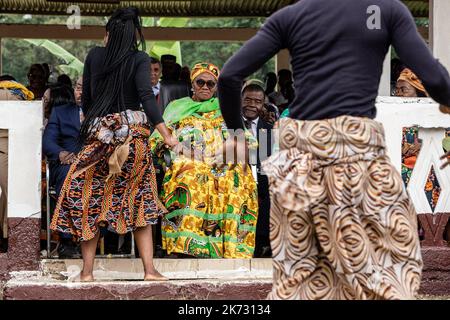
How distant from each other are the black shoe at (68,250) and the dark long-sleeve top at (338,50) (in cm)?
415

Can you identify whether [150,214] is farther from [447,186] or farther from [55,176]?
[447,186]

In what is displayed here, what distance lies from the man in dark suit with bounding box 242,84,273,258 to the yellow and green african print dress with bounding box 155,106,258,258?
0.40m

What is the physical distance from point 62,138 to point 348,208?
4.28 metres

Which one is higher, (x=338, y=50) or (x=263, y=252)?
(x=338, y=50)

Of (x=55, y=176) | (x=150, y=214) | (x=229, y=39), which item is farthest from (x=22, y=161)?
(x=229, y=39)

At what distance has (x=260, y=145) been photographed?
29.6 feet

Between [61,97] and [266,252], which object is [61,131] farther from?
[266,252]

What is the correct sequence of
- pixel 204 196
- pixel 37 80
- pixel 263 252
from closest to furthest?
pixel 204 196
pixel 263 252
pixel 37 80

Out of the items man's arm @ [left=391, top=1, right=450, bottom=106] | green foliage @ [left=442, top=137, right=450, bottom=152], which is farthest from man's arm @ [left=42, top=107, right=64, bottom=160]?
man's arm @ [left=391, top=1, right=450, bottom=106]

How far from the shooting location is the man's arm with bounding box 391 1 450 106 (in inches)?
188

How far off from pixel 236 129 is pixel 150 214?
9.20 feet

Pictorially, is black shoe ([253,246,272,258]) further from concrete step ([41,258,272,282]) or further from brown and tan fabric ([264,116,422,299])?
brown and tan fabric ([264,116,422,299])

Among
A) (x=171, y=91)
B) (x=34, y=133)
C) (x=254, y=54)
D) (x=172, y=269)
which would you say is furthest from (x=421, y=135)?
(x=254, y=54)

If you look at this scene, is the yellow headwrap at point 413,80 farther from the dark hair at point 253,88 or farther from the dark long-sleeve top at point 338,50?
the dark long-sleeve top at point 338,50
